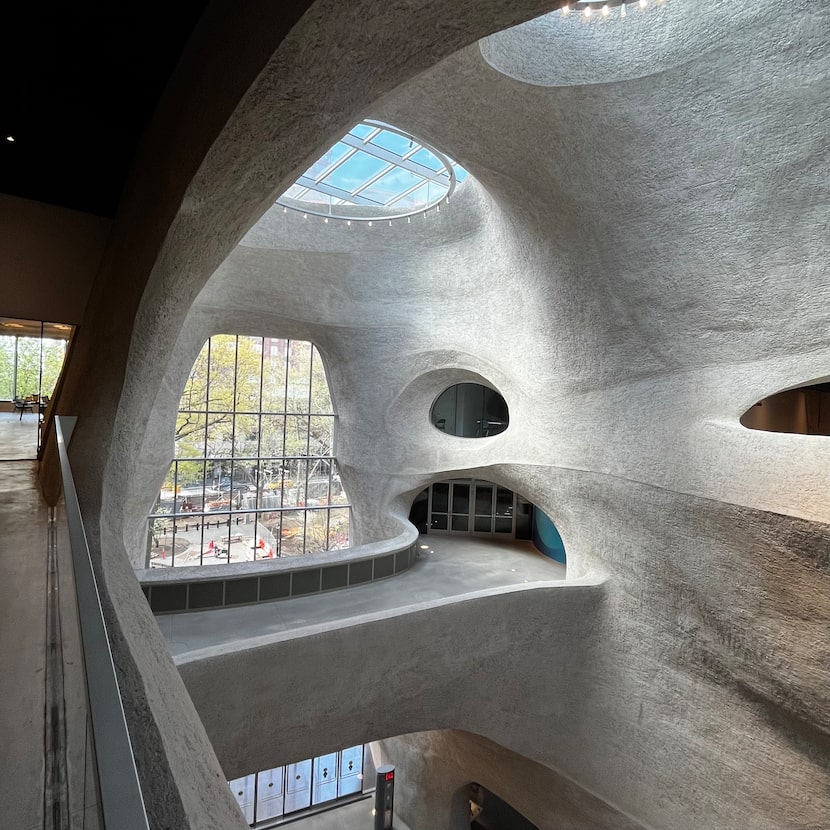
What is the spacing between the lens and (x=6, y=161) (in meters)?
5.34

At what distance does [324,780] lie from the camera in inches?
691

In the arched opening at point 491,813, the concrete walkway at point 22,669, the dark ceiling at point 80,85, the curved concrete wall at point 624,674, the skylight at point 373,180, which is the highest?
the skylight at point 373,180

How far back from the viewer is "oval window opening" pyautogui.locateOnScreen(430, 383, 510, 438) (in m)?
21.7

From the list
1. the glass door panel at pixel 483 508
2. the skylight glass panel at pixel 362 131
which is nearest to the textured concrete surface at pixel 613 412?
the skylight glass panel at pixel 362 131

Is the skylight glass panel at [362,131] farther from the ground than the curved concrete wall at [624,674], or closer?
farther from the ground

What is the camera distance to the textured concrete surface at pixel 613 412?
430cm

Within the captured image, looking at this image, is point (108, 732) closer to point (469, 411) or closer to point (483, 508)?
point (483, 508)

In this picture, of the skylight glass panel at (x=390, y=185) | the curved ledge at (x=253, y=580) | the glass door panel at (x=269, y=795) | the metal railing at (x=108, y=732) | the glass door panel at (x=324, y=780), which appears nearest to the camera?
the metal railing at (x=108, y=732)

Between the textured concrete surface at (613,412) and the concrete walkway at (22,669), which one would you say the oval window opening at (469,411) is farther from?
the concrete walkway at (22,669)

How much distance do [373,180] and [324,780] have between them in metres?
17.7

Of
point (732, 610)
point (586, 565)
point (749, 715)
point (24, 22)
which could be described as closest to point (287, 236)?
point (586, 565)

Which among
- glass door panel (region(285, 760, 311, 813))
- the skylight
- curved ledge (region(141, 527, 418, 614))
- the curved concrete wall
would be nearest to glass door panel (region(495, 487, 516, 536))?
the curved concrete wall

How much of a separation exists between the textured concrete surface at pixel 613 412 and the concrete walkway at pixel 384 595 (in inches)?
44.2

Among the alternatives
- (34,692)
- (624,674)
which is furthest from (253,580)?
(34,692)
